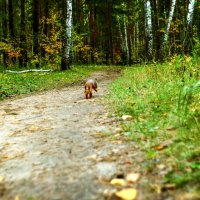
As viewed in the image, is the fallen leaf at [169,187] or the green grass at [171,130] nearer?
the fallen leaf at [169,187]

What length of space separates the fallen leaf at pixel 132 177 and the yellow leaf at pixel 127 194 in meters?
0.18

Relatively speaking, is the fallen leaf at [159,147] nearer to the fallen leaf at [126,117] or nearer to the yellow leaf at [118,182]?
the yellow leaf at [118,182]

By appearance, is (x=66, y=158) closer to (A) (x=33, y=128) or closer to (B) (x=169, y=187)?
(B) (x=169, y=187)

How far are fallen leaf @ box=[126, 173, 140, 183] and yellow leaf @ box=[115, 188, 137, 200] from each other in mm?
185

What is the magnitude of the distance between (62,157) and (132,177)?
39.0 inches

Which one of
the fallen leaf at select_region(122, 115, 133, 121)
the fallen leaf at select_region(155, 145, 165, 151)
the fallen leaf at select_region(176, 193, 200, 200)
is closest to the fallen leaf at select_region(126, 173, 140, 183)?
the fallen leaf at select_region(176, 193, 200, 200)

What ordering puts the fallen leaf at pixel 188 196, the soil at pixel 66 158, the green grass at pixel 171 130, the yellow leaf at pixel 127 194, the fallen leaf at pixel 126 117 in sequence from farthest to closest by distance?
the fallen leaf at pixel 126 117, the green grass at pixel 171 130, the soil at pixel 66 158, the yellow leaf at pixel 127 194, the fallen leaf at pixel 188 196

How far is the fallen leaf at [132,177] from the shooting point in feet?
8.89

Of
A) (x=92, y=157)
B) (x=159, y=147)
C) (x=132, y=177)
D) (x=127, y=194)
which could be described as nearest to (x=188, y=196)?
(x=127, y=194)

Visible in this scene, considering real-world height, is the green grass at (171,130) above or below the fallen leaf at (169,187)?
above

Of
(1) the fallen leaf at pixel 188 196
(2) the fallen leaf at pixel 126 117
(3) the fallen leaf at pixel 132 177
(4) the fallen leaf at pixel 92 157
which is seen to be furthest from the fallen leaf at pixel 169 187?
(2) the fallen leaf at pixel 126 117

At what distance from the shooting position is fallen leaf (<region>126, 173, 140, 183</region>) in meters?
2.71

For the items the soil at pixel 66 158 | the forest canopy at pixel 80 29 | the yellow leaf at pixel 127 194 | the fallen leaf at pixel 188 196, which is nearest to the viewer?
the fallen leaf at pixel 188 196

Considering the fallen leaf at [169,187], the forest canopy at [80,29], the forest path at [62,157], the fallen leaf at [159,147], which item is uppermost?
the forest canopy at [80,29]
